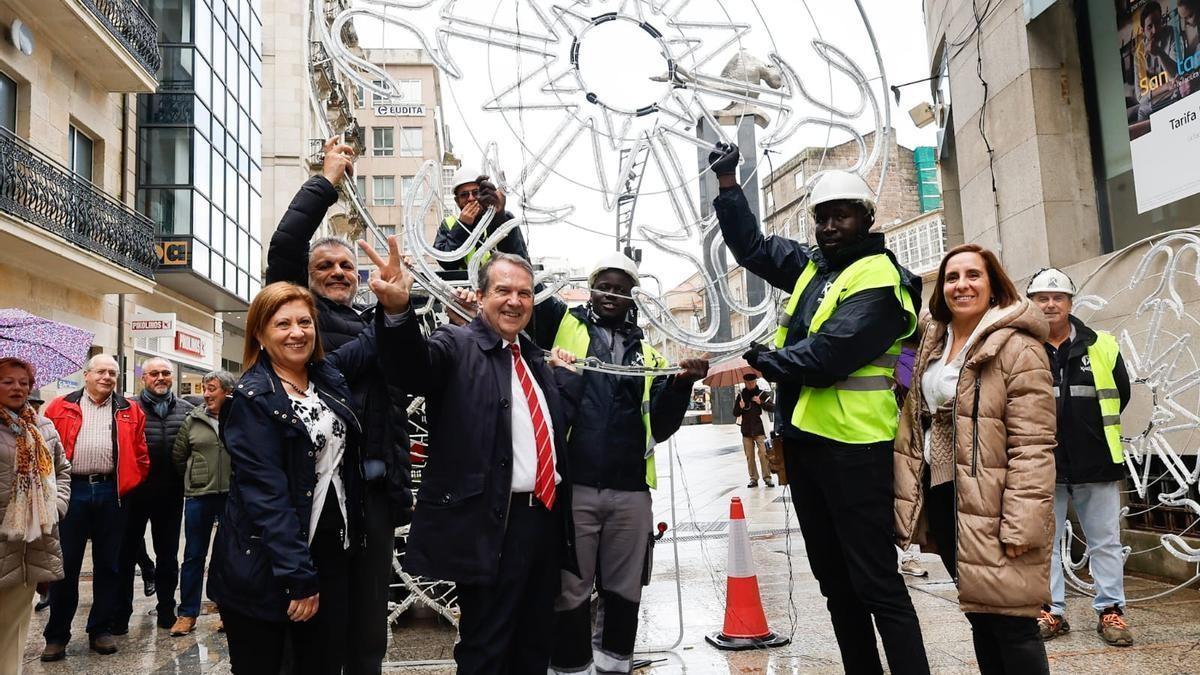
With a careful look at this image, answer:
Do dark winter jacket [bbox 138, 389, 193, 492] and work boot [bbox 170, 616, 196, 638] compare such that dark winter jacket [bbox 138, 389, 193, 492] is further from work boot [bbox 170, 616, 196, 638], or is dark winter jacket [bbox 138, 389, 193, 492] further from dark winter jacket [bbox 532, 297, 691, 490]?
dark winter jacket [bbox 532, 297, 691, 490]

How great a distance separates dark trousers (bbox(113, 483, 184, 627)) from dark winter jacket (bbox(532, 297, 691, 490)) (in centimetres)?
374

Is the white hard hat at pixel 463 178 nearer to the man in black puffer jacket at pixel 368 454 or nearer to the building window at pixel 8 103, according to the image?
the man in black puffer jacket at pixel 368 454

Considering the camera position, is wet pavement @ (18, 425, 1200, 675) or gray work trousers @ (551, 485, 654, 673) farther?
wet pavement @ (18, 425, 1200, 675)

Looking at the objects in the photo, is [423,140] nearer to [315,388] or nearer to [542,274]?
[542,274]

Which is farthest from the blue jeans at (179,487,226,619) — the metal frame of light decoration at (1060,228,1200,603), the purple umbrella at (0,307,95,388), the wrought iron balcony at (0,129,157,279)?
the wrought iron balcony at (0,129,157,279)

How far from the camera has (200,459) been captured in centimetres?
Result: 621

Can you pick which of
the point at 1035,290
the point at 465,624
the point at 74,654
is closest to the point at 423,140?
the point at 465,624

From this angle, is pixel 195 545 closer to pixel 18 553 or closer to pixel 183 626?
pixel 183 626

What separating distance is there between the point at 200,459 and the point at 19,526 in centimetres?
245

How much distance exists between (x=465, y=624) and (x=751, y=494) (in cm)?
1141

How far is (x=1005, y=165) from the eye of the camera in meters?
7.98

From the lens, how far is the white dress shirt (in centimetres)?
292

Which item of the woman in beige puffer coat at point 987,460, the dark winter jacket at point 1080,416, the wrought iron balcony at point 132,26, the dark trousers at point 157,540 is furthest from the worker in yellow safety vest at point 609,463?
the wrought iron balcony at point 132,26

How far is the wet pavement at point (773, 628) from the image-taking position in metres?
4.39
